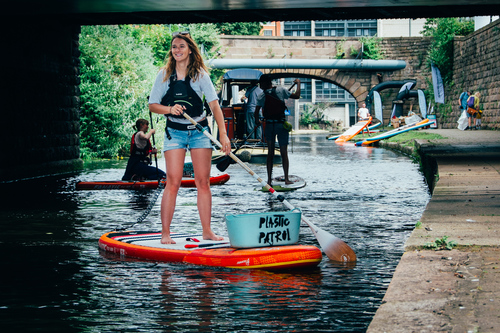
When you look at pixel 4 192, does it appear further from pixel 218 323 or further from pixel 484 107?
pixel 484 107

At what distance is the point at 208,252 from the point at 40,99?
1204 cm

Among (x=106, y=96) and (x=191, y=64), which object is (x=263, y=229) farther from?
(x=106, y=96)

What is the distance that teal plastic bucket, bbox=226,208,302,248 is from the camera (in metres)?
5.62

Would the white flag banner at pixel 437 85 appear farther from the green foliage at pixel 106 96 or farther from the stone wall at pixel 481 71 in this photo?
the green foliage at pixel 106 96

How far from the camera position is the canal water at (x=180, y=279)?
13.9 feet

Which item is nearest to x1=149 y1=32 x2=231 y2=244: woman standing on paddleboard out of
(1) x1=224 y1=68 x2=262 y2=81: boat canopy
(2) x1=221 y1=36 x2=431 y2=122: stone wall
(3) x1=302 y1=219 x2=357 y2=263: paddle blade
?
(3) x1=302 y1=219 x2=357 y2=263: paddle blade

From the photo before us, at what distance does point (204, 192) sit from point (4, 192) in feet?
24.0

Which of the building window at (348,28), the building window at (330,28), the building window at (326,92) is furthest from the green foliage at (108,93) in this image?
the building window at (348,28)

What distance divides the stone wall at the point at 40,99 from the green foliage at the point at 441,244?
37.1ft

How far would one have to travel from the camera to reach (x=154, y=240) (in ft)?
21.7

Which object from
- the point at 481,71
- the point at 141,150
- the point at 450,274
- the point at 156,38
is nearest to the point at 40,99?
the point at 141,150

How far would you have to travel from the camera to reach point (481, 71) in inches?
1278

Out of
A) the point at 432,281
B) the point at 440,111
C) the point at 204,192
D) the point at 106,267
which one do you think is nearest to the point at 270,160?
the point at 204,192

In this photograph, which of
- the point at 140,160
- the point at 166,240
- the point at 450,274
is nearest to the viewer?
the point at 450,274
